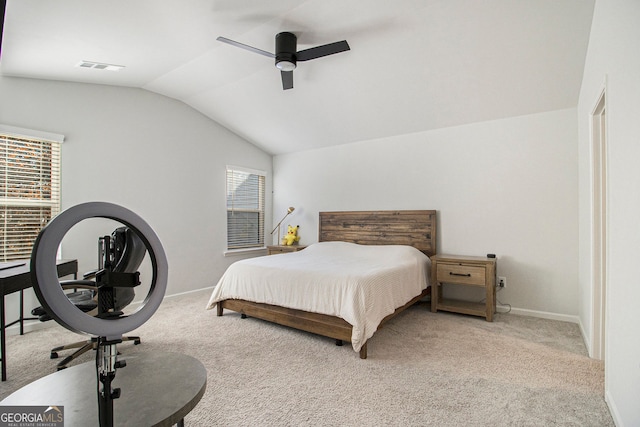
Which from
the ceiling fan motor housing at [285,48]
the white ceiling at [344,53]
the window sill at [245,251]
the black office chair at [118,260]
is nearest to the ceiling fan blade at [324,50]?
the ceiling fan motor housing at [285,48]

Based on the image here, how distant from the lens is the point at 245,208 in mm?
5477

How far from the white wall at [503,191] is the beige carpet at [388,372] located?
50 centimetres

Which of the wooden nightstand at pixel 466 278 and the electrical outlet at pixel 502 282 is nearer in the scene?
the wooden nightstand at pixel 466 278

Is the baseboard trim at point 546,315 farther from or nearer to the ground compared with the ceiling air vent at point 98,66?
nearer to the ground

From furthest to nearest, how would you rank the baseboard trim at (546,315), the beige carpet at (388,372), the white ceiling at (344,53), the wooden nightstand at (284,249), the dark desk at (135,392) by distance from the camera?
the wooden nightstand at (284,249) → the baseboard trim at (546,315) → the white ceiling at (344,53) → the beige carpet at (388,372) → the dark desk at (135,392)

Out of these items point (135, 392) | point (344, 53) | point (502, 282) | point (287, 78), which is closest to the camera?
point (135, 392)

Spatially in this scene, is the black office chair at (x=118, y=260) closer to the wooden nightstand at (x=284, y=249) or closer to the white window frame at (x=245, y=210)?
the wooden nightstand at (x=284, y=249)

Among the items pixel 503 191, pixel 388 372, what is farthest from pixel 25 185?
pixel 503 191

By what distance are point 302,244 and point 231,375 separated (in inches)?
129

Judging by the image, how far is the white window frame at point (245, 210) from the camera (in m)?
5.17

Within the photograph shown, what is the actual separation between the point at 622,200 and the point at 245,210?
4.72m

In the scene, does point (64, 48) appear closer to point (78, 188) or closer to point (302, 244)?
point (78, 188)

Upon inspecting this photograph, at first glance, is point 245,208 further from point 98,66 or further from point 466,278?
point 466,278

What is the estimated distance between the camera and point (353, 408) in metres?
1.89
